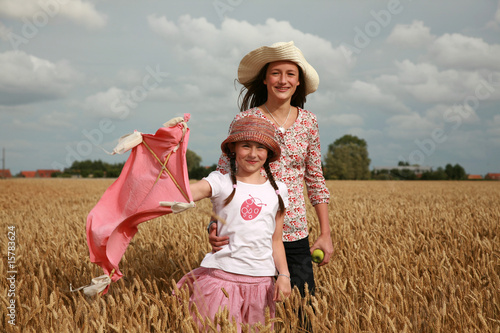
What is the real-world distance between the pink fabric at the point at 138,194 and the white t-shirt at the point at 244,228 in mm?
212

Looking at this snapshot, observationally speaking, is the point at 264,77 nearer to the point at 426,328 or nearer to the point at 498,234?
the point at 426,328

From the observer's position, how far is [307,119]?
266cm

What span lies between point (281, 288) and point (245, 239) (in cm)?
35

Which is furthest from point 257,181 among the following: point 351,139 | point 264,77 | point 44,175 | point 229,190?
point 44,175

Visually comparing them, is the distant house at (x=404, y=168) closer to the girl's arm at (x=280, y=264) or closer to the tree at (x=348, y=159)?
the tree at (x=348, y=159)

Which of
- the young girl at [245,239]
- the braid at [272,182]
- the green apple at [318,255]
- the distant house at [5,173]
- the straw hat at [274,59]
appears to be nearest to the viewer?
the young girl at [245,239]

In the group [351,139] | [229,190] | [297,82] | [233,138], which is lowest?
[229,190]

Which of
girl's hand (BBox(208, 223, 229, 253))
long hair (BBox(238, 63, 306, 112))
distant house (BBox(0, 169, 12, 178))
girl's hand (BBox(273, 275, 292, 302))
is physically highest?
distant house (BBox(0, 169, 12, 178))

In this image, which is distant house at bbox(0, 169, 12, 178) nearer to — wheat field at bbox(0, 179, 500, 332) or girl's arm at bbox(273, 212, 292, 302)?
wheat field at bbox(0, 179, 500, 332)

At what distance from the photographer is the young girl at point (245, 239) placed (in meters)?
2.05

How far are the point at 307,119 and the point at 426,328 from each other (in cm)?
145

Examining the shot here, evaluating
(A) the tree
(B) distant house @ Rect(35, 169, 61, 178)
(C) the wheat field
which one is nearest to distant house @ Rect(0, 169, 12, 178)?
(B) distant house @ Rect(35, 169, 61, 178)

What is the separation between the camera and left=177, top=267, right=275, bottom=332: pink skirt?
2020 millimetres

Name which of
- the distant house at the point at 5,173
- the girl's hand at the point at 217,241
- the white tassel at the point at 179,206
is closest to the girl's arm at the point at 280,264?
the girl's hand at the point at 217,241
